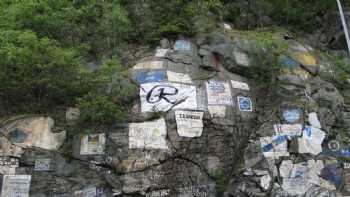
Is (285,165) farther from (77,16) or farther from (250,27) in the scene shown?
(77,16)

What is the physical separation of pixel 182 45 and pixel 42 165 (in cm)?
565

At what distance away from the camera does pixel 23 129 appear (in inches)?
408

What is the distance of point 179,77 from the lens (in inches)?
463

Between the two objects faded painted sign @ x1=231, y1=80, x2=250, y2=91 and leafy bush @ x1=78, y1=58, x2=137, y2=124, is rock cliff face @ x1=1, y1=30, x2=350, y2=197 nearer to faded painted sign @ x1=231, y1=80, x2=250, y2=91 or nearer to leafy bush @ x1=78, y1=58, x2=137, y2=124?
faded painted sign @ x1=231, y1=80, x2=250, y2=91

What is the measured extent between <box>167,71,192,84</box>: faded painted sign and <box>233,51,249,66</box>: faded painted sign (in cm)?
175

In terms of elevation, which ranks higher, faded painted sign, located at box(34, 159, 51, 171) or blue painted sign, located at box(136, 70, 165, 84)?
blue painted sign, located at box(136, 70, 165, 84)

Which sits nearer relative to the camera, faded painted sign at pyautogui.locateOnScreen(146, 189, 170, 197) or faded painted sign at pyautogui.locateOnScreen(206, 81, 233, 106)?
faded painted sign at pyautogui.locateOnScreen(146, 189, 170, 197)

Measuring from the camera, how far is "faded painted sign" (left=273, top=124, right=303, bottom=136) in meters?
11.0

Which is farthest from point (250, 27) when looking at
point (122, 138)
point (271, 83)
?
point (122, 138)

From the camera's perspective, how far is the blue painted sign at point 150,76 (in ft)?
37.7

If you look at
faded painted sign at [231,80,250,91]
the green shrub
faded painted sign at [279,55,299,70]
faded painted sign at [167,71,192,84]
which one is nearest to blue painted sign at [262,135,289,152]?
faded painted sign at [231,80,250,91]

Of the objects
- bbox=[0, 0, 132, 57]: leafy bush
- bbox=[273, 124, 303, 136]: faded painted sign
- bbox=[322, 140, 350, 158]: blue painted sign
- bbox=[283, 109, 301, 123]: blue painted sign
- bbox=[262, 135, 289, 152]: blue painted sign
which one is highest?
bbox=[0, 0, 132, 57]: leafy bush

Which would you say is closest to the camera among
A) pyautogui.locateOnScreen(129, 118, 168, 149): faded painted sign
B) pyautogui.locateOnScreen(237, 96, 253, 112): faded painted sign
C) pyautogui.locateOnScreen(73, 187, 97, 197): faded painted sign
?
pyautogui.locateOnScreen(73, 187, 97, 197): faded painted sign

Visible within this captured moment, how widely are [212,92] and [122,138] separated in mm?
2940
